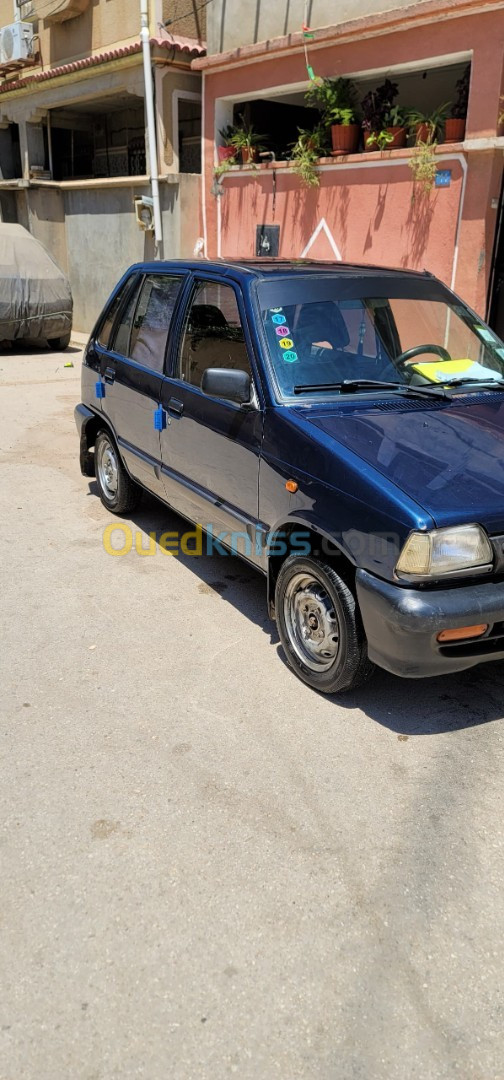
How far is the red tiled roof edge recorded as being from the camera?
1218 cm

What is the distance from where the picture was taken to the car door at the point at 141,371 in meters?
4.89

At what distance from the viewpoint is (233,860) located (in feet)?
8.87

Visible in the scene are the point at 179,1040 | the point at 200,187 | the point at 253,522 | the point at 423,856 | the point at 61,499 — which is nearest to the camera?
the point at 179,1040

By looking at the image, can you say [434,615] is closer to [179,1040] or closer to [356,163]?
[179,1040]

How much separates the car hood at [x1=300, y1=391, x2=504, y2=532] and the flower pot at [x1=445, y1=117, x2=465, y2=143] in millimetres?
5714


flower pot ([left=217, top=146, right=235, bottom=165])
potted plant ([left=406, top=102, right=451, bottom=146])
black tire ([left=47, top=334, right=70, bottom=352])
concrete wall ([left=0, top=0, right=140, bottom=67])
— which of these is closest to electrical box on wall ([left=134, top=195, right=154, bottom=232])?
flower pot ([left=217, top=146, right=235, bottom=165])

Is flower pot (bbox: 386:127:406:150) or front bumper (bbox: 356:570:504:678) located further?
flower pot (bbox: 386:127:406:150)

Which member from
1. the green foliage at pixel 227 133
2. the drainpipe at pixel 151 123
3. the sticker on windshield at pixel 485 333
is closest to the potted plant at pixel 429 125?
the green foliage at pixel 227 133

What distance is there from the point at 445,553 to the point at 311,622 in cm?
A: 85

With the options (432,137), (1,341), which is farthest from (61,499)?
(1,341)

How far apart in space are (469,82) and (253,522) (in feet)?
21.9

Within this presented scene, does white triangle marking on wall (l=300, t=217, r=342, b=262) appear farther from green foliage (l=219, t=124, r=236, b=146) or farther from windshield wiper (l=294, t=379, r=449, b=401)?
windshield wiper (l=294, t=379, r=449, b=401)

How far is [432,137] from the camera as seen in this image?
8.61m

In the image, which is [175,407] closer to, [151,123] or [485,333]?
[485,333]
